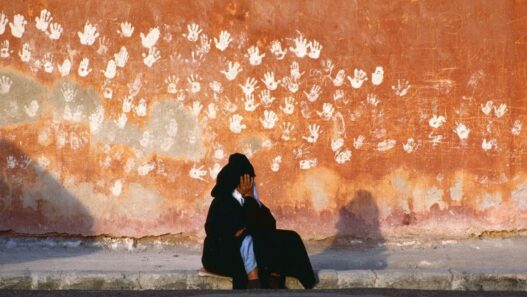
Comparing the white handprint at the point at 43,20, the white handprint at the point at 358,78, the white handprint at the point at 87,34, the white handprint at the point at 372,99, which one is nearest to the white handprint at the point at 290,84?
the white handprint at the point at 358,78

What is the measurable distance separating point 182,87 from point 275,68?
896mm

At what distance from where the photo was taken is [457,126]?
39.5ft

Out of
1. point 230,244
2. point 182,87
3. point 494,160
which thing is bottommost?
point 230,244

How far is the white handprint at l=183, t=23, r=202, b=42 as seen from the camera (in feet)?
38.7

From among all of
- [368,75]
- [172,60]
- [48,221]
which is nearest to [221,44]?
[172,60]

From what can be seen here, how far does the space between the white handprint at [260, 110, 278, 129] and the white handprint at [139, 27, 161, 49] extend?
124cm

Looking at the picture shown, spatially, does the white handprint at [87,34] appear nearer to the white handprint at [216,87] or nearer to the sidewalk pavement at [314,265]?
the white handprint at [216,87]

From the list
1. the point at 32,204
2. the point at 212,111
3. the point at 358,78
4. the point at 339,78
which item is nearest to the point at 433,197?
the point at 358,78

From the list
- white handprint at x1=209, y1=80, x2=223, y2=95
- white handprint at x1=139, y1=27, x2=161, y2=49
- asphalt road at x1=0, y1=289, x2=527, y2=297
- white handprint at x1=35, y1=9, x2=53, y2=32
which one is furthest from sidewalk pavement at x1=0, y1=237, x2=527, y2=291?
white handprint at x1=35, y1=9, x2=53, y2=32

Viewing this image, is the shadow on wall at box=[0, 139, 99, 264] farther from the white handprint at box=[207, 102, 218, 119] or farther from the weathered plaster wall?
the white handprint at box=[207, 102, 218, 119]

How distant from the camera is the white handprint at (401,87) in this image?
11969 mm

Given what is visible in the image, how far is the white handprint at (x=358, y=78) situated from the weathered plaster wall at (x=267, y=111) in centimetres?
3

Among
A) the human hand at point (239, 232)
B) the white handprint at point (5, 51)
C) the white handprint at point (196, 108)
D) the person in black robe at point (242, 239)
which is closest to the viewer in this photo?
the person in black robe at point (242, 239)

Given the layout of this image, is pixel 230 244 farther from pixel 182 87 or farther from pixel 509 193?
pixel 509 193
